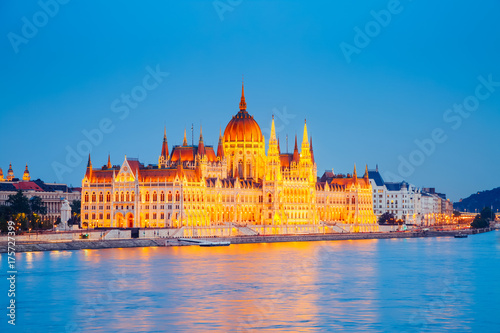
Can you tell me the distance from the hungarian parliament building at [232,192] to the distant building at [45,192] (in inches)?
782

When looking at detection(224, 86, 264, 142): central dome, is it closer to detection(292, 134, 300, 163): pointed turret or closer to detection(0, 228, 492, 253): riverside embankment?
detection(292, 134, 300, 163): pointed turret

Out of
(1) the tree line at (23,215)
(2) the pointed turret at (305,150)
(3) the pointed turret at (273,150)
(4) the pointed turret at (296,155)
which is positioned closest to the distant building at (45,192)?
(1) the tree line at (23,215)

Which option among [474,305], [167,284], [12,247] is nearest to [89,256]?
[12,247]

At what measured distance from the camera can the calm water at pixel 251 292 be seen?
53500 mm

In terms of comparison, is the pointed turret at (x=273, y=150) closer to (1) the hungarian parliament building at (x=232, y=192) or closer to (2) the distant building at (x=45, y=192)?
(1) the hungarian parliament building at (x=232, y=192)

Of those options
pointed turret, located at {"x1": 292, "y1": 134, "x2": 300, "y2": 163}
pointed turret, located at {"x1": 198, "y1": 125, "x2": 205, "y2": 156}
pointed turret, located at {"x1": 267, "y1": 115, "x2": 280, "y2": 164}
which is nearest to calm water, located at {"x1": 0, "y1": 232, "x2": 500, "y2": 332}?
pointed turret, located at {"x1": 198, "y1": 125, "x2": 205, "y2": 156}

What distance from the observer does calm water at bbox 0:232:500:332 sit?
53500 mm

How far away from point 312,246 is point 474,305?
5758 cm

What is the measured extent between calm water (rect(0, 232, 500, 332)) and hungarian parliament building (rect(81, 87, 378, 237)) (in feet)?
81.6

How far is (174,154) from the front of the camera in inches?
5630

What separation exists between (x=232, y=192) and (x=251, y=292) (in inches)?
2833

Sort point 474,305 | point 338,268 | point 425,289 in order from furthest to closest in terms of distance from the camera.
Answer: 1. point 338,268
2. point 425,289
3. point 474,305

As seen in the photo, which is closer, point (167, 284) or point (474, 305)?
point (474, 305)

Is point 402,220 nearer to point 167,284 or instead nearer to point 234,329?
point 167,284
